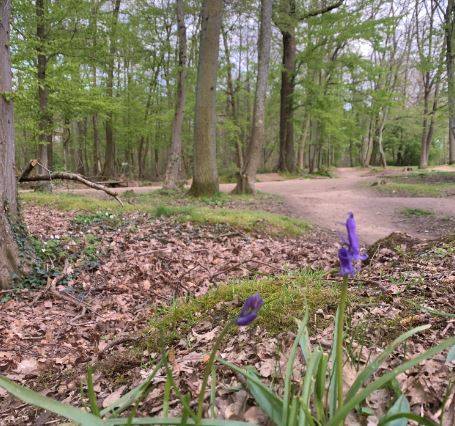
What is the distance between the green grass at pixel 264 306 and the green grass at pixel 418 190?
11.3 metres

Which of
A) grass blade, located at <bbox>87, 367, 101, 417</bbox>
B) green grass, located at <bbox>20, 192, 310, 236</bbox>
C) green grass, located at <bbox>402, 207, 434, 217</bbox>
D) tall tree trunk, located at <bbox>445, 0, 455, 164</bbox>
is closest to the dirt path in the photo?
green grass, located at <bbox>402, 207, 434, 217</bbox>

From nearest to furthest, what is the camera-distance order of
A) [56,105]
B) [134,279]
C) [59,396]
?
[59,396] < [134,279] < [56,105]

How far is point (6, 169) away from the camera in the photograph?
4430 millimetres

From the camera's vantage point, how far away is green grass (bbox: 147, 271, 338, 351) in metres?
2.36

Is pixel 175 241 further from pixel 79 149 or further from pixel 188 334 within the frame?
pixel 79 149

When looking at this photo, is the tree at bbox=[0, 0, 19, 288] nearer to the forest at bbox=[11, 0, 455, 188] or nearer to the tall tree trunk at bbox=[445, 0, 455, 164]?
the forest at bbox=[11, 0, 455, 188]

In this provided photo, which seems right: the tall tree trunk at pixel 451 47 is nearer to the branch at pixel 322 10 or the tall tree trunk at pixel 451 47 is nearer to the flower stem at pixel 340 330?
the branch at pixel 322 10

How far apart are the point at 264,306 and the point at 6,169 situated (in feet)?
11.8

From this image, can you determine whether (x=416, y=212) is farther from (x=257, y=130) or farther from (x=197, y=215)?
(x=197, y=215)

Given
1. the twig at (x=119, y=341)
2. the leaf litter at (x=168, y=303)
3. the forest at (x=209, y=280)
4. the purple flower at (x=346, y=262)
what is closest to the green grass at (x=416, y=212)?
the forest at (x=209, y=280)

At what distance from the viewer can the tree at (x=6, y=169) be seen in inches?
168

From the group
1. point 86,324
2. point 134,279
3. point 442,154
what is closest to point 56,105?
point 134,279

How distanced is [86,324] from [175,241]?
2525 mm

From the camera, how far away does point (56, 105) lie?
11.8 meters
